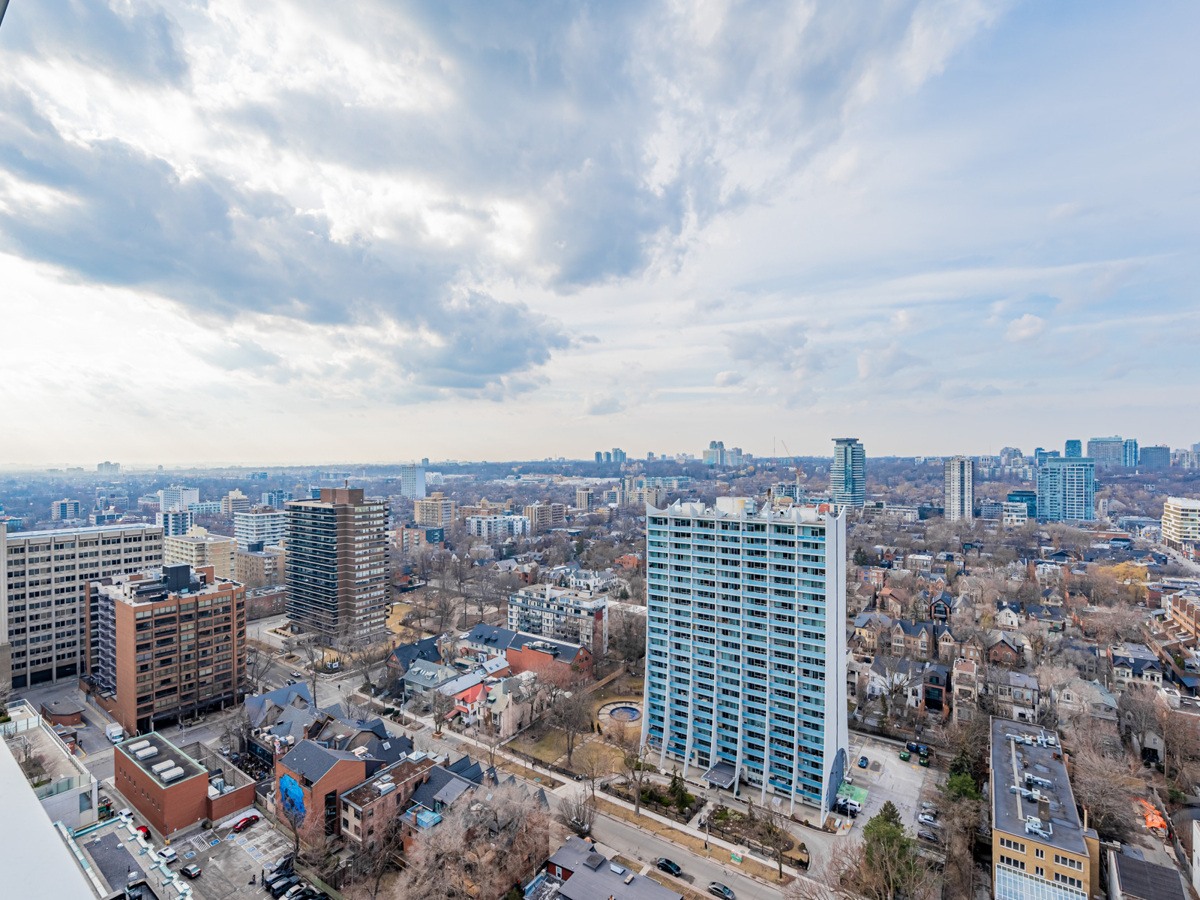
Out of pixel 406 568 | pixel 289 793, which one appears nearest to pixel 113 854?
pixel 289 793

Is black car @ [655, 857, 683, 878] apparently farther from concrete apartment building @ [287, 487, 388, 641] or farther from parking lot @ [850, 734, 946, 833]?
concrete apartment building @ [287, 487, 388, 641]

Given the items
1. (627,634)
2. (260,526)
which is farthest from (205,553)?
(627,634)

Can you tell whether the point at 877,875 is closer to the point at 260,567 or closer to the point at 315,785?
the point at 315,785

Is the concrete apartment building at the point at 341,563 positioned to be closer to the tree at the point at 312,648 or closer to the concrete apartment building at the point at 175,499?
the tree at the point at 312,648

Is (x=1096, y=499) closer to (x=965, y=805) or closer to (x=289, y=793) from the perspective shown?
(x=965, y=805)

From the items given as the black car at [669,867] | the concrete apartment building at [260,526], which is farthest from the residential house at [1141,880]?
the concrete apartment building at [260,526]

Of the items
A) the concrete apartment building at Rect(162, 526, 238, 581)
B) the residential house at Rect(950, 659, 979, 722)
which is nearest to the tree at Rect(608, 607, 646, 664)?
the residential house at Rect(950, 659, 979, 722)
